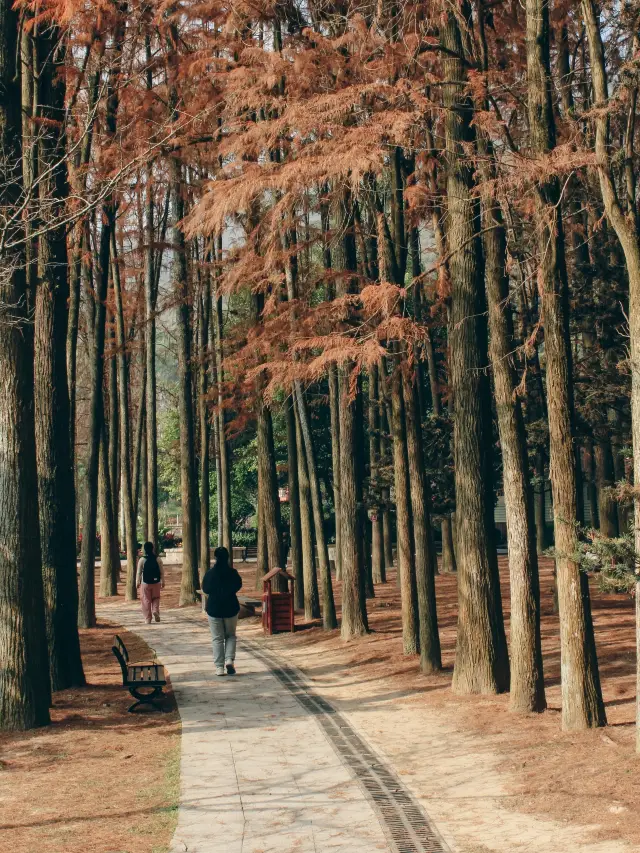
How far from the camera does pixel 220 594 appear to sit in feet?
48.2

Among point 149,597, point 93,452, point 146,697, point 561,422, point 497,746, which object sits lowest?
point 497,746

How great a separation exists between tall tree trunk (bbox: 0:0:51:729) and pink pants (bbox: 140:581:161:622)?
1106cm

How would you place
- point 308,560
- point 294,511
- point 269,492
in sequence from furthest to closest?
point 294,511 < point 269,492 < point 308,560

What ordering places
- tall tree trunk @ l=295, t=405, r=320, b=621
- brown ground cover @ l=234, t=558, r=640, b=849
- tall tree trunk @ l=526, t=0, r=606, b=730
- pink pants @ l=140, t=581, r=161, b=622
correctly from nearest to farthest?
brown ground cover @ l=234, t=558, r=640, b=849, tall tree trunk @ l=526, t=0, r=606, b=730, tall tree trunk @ l=295, t=405, r=320, b=621, pink pants @ l=140, t=581, r=161, b=622

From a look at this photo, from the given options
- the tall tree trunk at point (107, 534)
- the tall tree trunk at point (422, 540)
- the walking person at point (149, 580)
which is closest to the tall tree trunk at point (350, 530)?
the tall tree trunk at point (422, 540)

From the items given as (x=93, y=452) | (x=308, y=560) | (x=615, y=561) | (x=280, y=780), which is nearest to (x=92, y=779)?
(x=280, y=780)

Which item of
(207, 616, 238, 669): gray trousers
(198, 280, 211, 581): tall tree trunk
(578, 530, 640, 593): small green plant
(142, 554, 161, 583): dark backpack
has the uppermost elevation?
(198, 280, 211, 581): tall tree trunk

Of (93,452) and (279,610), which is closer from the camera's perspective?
(279,610)

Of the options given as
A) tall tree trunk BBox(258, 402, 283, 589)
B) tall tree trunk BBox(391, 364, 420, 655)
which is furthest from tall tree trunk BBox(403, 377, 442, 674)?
tall tree trunk BBox(258, 402, 283, 589)

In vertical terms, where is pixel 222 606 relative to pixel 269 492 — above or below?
below

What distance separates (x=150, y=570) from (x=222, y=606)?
7.89 metres

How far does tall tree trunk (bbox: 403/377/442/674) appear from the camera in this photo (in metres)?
14.8

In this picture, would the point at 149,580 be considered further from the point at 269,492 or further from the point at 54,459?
the point at 54,459

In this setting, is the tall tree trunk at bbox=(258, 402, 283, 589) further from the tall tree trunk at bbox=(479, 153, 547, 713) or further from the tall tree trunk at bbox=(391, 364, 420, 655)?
the tall tree trunk at bbox=(479, 153, 547, 713)
